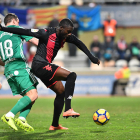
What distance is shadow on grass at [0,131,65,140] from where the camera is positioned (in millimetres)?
5395

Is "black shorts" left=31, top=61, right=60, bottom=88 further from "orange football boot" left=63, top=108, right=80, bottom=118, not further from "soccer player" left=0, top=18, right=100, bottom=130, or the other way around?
"orange football boot" left=63, top=108, right=80, bottom=118

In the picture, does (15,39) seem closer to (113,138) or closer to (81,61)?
(113,138)

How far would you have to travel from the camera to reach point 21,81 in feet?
18.5

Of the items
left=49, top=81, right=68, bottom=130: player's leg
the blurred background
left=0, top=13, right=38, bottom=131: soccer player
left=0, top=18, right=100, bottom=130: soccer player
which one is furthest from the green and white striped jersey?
the blurred background

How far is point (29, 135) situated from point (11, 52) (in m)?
1.65

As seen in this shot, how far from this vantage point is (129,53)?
19.7 metres

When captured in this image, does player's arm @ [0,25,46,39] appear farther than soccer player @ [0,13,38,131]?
No

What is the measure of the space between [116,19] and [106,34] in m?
1.64

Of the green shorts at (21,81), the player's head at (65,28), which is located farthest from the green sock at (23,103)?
the player's head at (65,28)

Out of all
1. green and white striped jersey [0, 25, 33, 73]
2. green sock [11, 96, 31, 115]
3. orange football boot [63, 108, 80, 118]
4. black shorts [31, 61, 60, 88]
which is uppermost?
green and white striped jersey [0, 25, 33, 73]

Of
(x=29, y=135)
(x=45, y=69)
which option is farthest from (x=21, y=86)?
(x=29, y=135)

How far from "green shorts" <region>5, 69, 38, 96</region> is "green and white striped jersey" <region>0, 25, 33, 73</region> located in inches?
4.1

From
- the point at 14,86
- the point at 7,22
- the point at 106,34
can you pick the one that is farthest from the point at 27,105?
the point at 106,34

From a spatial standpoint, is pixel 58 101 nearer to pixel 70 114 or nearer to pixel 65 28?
pixel 70 114
